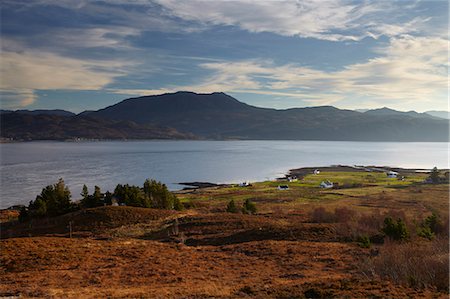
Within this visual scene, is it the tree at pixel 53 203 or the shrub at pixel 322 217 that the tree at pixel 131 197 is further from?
the shrub at pixel 322 217


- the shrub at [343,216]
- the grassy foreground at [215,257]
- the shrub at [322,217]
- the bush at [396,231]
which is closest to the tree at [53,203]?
the grassy foreground at [215,257]

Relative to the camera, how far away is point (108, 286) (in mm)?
20891

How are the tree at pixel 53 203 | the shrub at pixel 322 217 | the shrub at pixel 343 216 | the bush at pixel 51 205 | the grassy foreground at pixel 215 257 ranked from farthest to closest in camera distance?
the tree at pixel 53 203, the bush at pixel 51 205, the shrub at pixel 322 217, the shrub at pixel 343 216, the grassy foreground at pixel 215 257

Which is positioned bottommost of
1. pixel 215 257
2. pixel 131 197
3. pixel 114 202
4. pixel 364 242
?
pixel 215 257

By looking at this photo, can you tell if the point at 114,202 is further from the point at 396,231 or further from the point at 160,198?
the point at 396,231

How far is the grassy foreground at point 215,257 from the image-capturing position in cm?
1845

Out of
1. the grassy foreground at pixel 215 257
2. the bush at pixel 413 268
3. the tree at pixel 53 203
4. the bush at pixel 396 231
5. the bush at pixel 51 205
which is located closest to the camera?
the bush at pixel 413 268

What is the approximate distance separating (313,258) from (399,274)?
27.9 feet

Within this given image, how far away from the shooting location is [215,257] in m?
28.6

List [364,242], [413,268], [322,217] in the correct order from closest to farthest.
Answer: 1. [413,268]
2. [364,242]
3. [322,217]

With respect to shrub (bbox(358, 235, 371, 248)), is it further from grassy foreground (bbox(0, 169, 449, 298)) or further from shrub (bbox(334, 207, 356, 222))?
shrub (bbox(334, 207, 356, 222))

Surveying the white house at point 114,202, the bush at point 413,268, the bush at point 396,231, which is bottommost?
the white house at point 114,202

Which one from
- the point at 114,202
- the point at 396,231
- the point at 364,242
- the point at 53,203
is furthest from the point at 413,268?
the point at 53,203

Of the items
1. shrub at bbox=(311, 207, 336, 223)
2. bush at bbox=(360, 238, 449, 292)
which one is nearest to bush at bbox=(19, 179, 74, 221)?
shrub at bbox=(311, 207, 336, 223)
